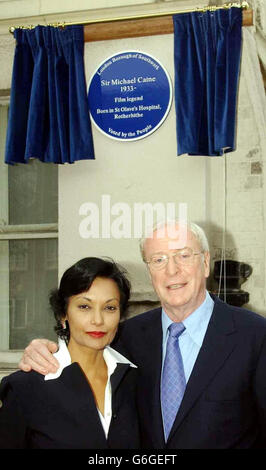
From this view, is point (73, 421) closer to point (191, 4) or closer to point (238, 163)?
point (238, 163)

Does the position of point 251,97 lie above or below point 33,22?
below

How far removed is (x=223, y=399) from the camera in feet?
4.01

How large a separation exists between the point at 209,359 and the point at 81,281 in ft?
1.08

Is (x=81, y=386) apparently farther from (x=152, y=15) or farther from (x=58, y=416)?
(x=152, y=15)

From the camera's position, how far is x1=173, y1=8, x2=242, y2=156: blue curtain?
1.76 meters

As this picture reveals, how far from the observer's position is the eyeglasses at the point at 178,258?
1299mm

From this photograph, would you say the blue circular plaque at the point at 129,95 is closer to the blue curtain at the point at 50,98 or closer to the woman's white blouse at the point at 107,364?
the blue curtain at the point at 50,98

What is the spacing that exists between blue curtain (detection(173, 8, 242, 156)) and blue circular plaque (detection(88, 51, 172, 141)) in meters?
0.07

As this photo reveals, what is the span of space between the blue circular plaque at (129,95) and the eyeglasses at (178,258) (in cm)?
69

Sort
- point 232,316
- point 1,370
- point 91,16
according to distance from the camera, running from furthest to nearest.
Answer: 1. point 1,370
2. point 91,16
3. point 232,316

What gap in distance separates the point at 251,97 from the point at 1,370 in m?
1.36

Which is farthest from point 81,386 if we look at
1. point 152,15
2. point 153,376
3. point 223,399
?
point 152,15

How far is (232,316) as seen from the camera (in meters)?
1.30

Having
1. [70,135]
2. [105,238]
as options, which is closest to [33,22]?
[70,135]
